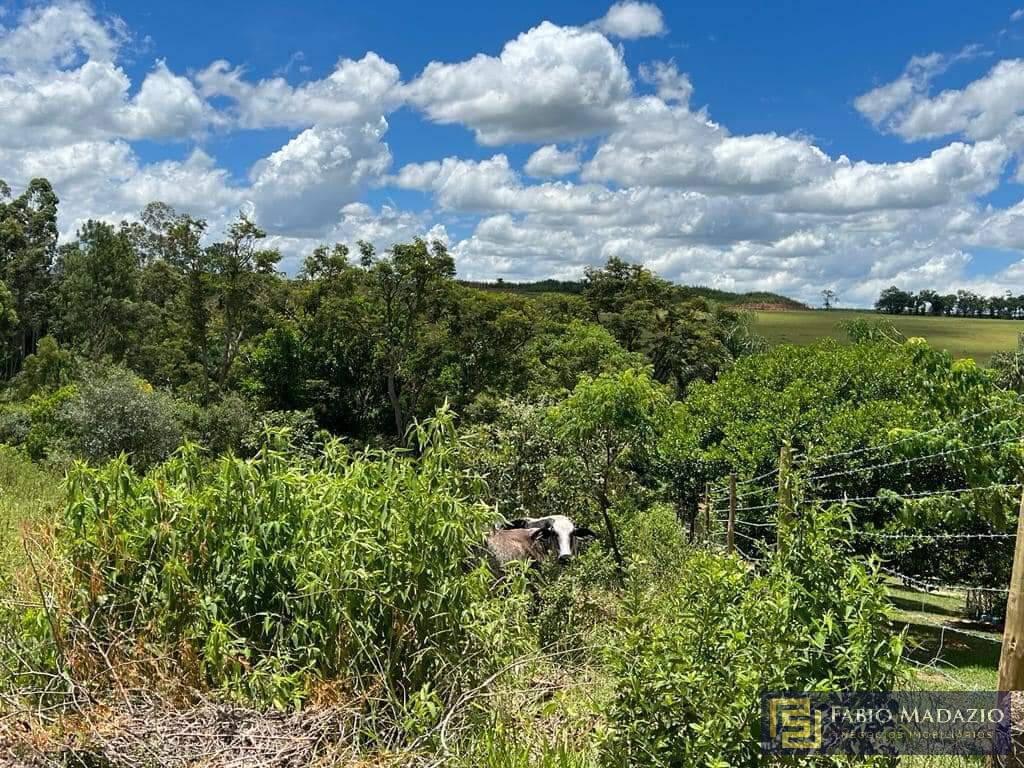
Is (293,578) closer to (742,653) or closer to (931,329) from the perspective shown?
(742,653)

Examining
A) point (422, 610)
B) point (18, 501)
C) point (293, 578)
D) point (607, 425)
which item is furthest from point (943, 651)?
point (18, 501)

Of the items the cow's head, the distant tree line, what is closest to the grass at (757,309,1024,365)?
the distant tree line

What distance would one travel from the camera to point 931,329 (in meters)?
75.1

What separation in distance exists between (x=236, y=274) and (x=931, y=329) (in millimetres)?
69293

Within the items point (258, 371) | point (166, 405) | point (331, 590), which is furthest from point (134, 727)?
point (258, 371)

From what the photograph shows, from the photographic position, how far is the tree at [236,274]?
1115 inches

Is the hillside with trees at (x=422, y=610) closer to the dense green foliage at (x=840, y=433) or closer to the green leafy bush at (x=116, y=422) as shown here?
the dense green foliage at (x=840, y=433)

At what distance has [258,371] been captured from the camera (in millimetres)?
30172

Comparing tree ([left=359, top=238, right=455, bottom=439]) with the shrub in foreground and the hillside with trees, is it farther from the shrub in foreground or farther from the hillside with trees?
the shrub in foreground

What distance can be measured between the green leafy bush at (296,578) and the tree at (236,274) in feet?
84.8

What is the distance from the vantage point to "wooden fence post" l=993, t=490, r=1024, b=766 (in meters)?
3.09

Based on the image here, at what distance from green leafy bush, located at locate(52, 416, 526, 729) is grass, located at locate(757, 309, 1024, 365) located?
62421 millimetres

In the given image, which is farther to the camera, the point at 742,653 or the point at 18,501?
the point at 18,501

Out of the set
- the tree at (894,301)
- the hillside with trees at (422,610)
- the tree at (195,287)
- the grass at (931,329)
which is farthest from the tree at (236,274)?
the tree at (894,301)
